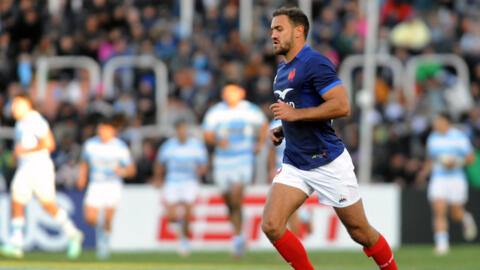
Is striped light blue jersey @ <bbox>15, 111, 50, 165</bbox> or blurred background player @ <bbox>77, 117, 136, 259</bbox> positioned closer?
striped light blue jersey @ <bbox>15, 111, 50, 165</bbox>

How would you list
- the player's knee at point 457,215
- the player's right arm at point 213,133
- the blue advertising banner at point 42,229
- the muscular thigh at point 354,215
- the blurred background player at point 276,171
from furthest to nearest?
1. the player's knee at point 457,215
2. the blue advertising banner at point 42,229
3. the player's right arm at point 213,133
4. the blurred background player at point 276,171
5. the muscular thigh at point 354,215

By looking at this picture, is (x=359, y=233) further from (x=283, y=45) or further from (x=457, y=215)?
(x=457, y=215)

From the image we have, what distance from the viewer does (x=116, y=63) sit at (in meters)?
19.8

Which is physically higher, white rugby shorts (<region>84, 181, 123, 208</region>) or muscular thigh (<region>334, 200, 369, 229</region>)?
muscular thigh (<region>334, 200, 369, 229</region>)

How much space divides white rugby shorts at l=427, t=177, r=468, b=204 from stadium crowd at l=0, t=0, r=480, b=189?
146 centimetres

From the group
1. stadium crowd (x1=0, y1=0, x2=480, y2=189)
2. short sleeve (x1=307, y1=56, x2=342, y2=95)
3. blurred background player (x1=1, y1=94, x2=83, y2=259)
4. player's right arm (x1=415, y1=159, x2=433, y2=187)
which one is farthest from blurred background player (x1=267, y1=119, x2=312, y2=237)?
short sleeve (x1=307, y1=56, x2=342, y2=95)

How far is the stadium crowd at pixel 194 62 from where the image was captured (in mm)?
19188

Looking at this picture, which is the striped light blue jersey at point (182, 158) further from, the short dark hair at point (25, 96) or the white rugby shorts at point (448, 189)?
the white rugby shorts at point (448, 189)

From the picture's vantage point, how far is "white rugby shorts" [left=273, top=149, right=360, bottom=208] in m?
8.61

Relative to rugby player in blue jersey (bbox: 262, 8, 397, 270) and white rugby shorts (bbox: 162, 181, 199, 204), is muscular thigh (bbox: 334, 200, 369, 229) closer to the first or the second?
rugby player in blue jersey (bbox: 262, 8, 397, 270)

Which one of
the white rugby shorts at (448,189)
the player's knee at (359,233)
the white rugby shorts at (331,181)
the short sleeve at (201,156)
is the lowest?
the white rugby shorts at (448,189)

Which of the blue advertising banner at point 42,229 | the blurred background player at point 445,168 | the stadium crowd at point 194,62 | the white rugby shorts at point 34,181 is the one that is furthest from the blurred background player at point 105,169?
the blurred background player at point 445,168

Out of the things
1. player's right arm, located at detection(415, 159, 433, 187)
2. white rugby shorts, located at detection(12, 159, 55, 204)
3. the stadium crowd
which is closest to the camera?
white rugby shorts, located at detection(12, 159, 55, 204)

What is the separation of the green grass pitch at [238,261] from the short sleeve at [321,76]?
5904mm
